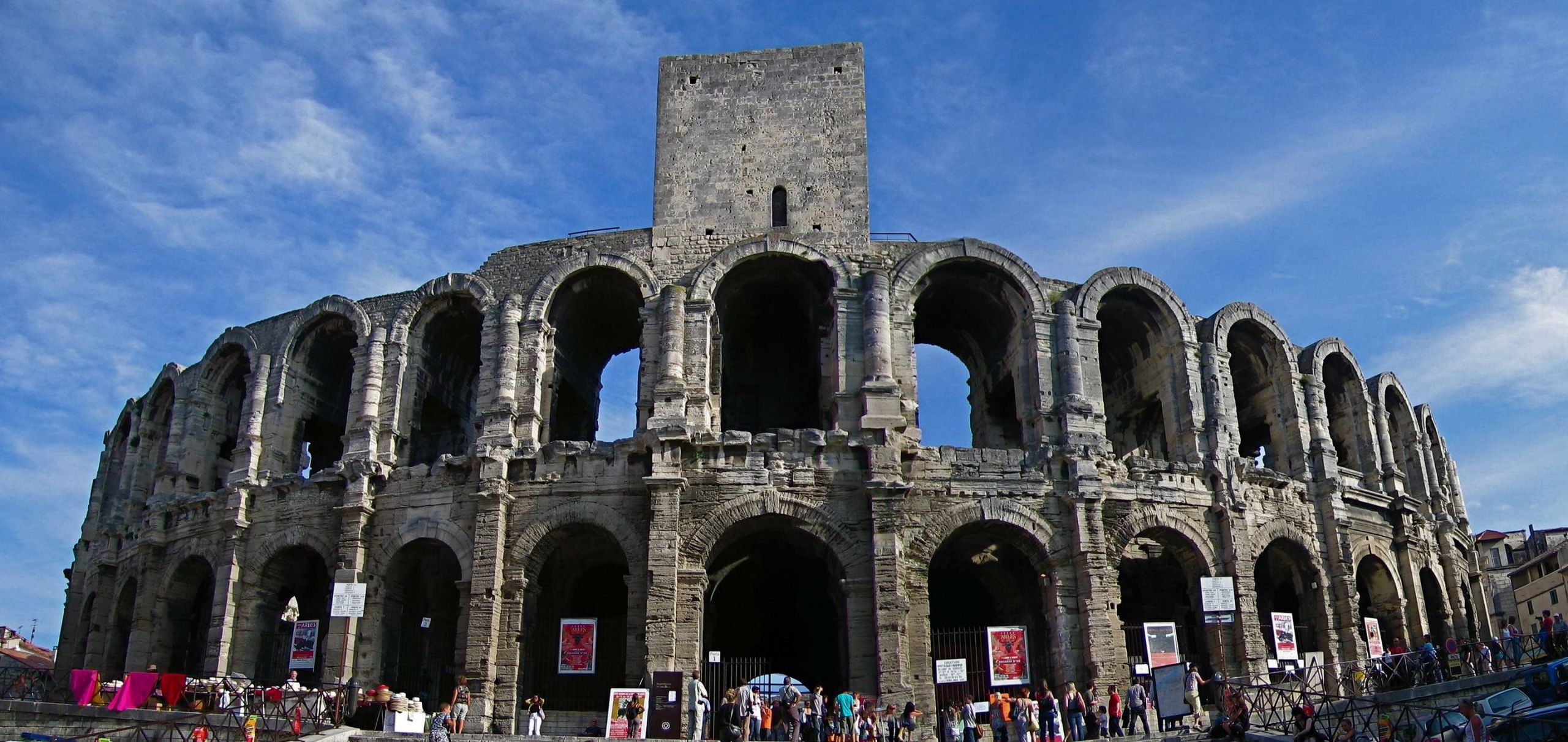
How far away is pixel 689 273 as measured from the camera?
27125 millimetres

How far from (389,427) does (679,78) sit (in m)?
10.8

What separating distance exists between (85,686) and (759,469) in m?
12.8

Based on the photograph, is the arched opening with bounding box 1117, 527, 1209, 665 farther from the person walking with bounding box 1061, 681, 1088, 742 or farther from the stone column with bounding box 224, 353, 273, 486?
the stone column with bounding box 224, 353, 273, 486

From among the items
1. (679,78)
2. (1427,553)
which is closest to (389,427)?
(679,78)

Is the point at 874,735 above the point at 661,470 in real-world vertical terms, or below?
below

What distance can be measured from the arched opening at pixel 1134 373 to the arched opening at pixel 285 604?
17.7 meters

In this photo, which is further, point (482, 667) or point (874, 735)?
point (482, 667)

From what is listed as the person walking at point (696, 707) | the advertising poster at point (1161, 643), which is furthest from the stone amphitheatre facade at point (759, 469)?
the person walking at point (696, 707)

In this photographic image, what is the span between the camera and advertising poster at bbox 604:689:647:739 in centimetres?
2092

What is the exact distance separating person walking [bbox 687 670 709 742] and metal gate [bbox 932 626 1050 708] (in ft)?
14.9

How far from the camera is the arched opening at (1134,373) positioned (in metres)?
27.8

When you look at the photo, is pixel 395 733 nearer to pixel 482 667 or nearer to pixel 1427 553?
pixel 482 667

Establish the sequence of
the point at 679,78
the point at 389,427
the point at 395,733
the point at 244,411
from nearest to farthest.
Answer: the point at 395,733
the point at 389,427
the point at 244,411
the point at 679,78

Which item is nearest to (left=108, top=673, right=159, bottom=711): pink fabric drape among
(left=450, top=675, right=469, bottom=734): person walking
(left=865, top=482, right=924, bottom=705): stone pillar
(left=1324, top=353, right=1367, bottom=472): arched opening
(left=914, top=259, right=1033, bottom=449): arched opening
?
(left=450, top=675, right=469, bottom=734): person walking
